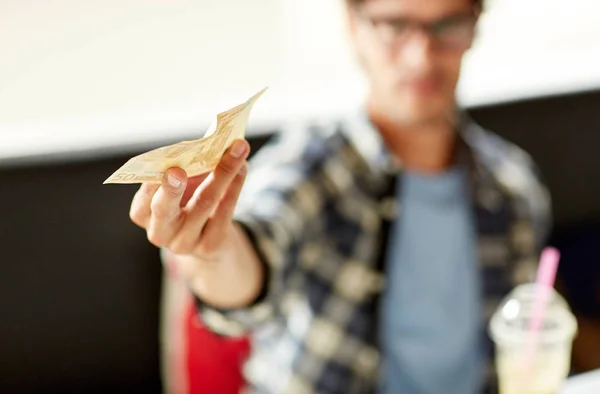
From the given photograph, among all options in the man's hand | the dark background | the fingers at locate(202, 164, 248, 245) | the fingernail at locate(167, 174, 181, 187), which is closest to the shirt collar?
the dark background

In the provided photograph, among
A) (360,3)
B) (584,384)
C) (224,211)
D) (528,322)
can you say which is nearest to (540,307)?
(528,322)

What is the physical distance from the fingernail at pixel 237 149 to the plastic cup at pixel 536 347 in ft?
1.22

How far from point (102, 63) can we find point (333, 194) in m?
0.65

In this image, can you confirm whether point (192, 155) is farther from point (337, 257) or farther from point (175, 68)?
point (175, 68)

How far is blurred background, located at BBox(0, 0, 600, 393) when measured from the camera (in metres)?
1.34

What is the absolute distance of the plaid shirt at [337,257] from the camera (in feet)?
4.03

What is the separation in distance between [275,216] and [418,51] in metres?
0.36

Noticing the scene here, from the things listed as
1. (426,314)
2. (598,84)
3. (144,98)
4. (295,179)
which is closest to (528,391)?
(426,314)

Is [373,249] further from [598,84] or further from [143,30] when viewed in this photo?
[598,84]

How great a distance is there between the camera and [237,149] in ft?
2.44

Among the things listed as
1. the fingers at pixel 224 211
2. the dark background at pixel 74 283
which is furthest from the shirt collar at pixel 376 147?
the fingers at pixel 224 211

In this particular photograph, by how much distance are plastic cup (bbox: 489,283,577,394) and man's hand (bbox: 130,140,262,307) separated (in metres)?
0.33

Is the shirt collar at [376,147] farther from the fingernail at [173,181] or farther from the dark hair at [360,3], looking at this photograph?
the fingernail at [173,181]

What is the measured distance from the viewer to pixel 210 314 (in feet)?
3.33
